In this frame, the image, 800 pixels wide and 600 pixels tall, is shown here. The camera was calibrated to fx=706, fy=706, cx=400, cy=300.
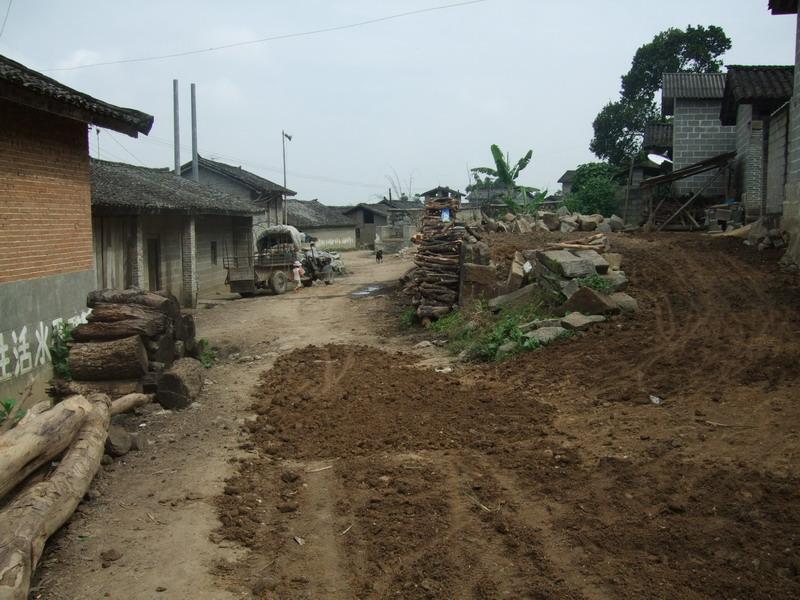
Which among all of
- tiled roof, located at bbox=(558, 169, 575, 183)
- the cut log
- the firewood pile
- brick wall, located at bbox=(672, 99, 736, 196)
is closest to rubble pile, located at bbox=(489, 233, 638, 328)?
the cut log

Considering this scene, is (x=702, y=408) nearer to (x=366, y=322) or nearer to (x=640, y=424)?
(x=640, y=424)

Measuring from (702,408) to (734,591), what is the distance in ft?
12.2

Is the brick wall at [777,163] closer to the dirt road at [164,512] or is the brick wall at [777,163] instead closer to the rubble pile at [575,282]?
the rubble pile at [575,282]

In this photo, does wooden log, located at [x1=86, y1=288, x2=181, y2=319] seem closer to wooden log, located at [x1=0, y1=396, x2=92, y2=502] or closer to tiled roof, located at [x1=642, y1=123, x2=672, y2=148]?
wooden log, located at [x1=0, y1=396, x2=92, y2=502]

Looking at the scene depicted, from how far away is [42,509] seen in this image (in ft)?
17.0


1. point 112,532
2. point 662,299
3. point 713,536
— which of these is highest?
point 662,299

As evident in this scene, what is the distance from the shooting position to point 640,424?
7254 millimetres

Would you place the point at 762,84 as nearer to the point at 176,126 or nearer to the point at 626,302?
the point at 626,302

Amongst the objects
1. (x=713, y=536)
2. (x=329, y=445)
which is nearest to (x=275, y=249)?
(x=329, y=445)

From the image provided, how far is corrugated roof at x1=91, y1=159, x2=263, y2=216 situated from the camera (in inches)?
630

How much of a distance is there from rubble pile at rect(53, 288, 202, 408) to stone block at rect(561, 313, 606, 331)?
572 centimetres

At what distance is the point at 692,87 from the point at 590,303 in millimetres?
21426

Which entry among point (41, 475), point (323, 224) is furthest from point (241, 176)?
point (41, 475)

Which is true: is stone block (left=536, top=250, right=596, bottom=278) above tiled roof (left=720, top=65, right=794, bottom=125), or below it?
below
